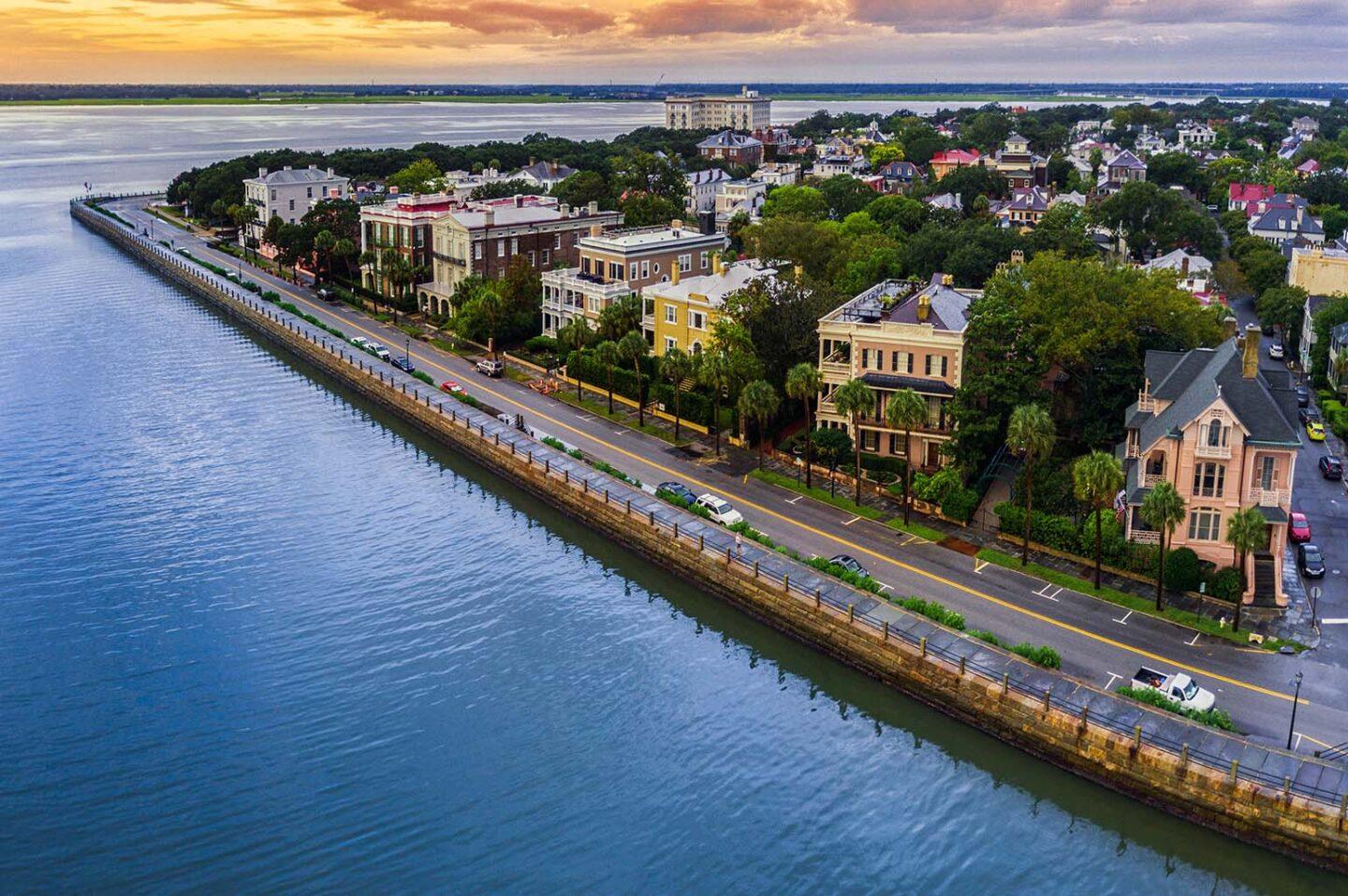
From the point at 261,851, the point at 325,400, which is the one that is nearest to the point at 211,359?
A: the point at 325,400

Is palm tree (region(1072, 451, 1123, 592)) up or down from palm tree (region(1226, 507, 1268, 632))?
up

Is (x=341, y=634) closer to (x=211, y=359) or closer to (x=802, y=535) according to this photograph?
(x=802, y=535)

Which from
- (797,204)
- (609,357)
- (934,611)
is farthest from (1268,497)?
(797,204)

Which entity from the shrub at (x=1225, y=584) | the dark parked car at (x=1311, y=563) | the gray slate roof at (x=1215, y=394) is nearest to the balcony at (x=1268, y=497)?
the gray slate roof at (x=1215, y=394)

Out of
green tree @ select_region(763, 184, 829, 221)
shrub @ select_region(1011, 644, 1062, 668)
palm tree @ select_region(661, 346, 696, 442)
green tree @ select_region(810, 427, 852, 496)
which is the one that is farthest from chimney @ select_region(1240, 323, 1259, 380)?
green tree @ select_region(763, 184, 829, 221)

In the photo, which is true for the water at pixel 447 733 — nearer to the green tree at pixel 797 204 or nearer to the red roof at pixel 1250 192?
the green tree at pixel 797 204

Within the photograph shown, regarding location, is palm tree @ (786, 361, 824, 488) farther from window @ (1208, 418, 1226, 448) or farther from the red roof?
the red roof

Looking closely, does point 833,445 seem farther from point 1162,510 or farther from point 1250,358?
point 1250,358
